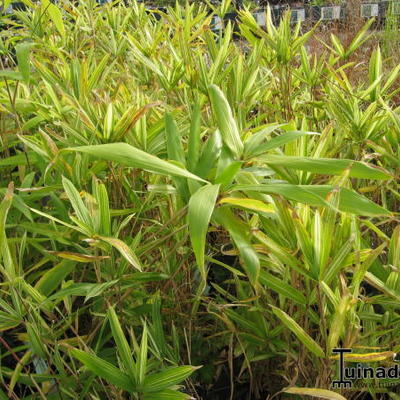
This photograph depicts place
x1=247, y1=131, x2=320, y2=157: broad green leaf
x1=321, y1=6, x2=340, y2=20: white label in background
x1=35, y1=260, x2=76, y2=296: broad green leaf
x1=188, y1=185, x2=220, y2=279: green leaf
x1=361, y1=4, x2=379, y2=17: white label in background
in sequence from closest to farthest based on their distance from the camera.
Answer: x1=188, y1=185, x2=220, y2=279: green leaf, x1=247, y1=131, x2=320, y2=157: broad green leaf, x1=35, y1=260, x2=76, y2=296: broad green leaf, x1=321, y1=6, x2=340, y2=20: white label in background, x1=361, y1=4, x2=379, y2=17: white label in background

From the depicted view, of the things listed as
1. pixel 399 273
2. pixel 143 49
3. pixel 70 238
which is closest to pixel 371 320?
pixel 399 273

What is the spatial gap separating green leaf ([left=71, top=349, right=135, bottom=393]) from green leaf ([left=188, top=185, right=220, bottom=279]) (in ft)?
0.52

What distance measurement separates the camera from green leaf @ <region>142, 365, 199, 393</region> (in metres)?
0.53

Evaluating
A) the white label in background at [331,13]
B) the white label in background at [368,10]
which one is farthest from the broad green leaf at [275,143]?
the white label in background at [368,10]

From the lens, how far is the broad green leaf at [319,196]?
493mm

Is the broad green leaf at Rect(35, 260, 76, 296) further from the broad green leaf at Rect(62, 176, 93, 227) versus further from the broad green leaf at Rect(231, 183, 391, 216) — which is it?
the broad green leaf at Rect(231, 183, 391, 216)

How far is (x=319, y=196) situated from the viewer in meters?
0.49

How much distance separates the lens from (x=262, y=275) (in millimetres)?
581

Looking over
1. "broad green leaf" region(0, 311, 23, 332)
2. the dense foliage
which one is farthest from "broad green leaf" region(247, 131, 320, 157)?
"broad green leaf" region(0, 311, 23, 332)

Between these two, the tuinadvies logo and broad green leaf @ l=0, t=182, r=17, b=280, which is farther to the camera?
the tuinadvies logo

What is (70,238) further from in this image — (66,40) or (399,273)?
(66,40)

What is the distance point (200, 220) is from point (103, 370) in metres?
0.20

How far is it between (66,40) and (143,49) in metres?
0.36

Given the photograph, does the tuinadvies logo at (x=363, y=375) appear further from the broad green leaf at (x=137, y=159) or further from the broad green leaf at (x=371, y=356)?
the broad green leaf at (x=137, y=159)
